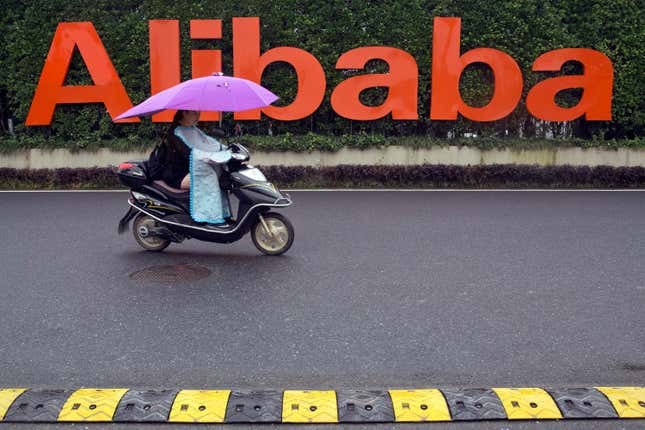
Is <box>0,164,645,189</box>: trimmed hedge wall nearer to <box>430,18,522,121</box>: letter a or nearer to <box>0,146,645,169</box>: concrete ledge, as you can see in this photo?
<box>0,146,645,169</box>: concrete ledge

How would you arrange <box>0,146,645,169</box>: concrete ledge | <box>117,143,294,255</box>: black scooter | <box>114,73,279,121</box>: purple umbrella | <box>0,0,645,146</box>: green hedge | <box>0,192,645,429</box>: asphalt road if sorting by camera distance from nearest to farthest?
1. <box>0,192,645,429</box>: asphalt road
2. <box>114,73,279,121</box>: purple umbrella
3. <box>117,143,294,255</box>: black scooter
4. <box>0,146,645,169</box>: concrete ledge
5. <box>0,0,645,146</box>: green hedge

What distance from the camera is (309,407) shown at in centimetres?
375

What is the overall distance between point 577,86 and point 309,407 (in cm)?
1234

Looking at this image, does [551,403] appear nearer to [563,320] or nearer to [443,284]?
[563,320]

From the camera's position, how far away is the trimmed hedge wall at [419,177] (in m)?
13.7

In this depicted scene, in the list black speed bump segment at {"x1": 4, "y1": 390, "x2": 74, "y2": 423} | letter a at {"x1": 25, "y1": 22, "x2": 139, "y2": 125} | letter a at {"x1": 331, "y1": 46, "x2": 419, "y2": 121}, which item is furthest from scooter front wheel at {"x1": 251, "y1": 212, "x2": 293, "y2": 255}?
letter a at {"x1": 25, "y1": 22, "x2": 139, "y2": 125}

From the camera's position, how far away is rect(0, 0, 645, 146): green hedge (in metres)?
14.6

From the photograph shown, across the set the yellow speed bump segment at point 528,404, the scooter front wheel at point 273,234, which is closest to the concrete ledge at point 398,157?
the scooter front wheel at point 273,234

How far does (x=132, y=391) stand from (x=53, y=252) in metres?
4.16

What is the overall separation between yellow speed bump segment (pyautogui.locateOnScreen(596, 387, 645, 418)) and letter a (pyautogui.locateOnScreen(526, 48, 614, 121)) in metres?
11.1

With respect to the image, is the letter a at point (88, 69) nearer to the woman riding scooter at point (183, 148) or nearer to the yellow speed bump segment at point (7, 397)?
the woman riding scooter at point (183, 148)

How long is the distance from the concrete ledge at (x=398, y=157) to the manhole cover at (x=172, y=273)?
7.55 meters

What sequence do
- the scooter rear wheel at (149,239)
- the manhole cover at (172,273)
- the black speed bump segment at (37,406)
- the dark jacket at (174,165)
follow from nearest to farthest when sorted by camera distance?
the black speed bump segment at (37,406) < the manhole cover at (172,273) < the dark jacket at (174,165) < the scooter rear wheel at (149,239)

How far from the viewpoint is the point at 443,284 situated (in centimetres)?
623
